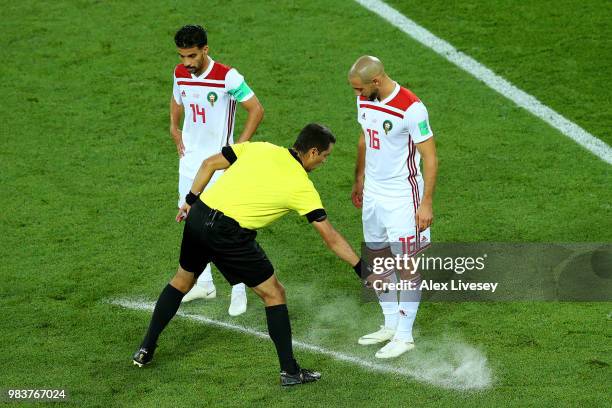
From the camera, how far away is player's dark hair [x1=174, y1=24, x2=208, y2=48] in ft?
29.3

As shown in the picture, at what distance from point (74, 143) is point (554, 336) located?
5904 mm

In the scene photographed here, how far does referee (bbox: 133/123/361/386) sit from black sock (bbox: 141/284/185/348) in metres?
0.34

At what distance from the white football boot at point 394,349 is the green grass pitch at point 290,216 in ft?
0.44

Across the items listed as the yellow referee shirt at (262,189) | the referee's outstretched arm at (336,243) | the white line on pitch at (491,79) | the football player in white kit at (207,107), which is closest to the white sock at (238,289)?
the football player in white kit at (207,107)

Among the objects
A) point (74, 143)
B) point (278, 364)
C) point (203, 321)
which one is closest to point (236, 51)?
point (74, 143)

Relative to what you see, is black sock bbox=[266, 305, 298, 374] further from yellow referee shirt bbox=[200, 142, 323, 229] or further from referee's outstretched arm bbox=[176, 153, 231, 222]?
referee's outstretched arm bbox=[176, 153, 231, 222]

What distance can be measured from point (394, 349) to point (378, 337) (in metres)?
0.29

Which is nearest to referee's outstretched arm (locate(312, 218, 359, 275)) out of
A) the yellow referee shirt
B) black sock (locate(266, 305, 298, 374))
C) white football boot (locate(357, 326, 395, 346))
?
the yellow referee shirt

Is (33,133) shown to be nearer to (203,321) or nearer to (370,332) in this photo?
(203,321)

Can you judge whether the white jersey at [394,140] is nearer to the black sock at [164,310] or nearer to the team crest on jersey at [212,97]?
the team crest on jersey at [212,97]

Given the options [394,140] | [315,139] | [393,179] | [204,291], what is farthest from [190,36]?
[204,291]

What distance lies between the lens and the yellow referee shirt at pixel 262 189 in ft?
25.7

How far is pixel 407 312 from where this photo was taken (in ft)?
28.4

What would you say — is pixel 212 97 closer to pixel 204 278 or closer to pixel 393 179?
pixel 204 278
